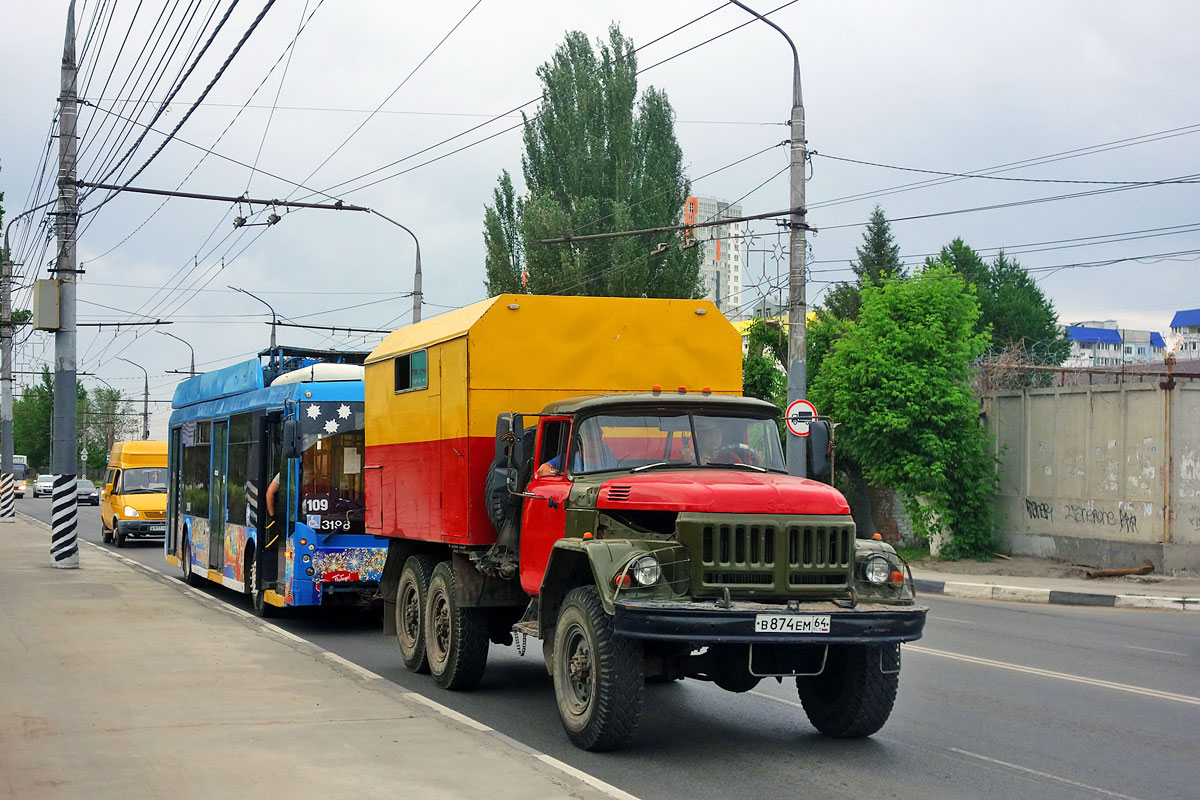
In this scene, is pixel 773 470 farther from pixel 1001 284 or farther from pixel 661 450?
pixel 1001 284

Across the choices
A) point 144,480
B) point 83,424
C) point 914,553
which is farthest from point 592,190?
point 83,424

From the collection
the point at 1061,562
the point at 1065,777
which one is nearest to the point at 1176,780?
the point at 1065,777

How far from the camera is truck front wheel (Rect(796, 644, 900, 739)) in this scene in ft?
25.7

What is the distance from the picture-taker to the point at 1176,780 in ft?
23.2

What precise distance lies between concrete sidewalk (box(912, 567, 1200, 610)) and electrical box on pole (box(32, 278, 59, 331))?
55.2ft

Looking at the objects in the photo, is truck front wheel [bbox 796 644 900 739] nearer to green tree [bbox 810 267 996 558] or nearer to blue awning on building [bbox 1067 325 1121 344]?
green tree [bbox 810 267 996 558]

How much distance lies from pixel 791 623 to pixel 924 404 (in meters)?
17.1

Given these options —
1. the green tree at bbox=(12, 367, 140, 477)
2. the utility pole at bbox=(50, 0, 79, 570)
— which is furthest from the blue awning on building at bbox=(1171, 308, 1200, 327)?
the utility pole at bbox=(50, 0, 79, 570)

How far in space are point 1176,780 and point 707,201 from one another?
165041 millimetres

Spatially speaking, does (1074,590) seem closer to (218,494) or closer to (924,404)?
(924,404)

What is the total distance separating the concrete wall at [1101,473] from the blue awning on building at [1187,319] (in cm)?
12239

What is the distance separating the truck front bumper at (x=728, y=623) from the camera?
23.1ft

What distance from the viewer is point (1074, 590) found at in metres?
19.2

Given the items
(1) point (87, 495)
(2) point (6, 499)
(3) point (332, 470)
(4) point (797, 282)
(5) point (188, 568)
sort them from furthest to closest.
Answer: (1) point (87, 495)
(2) point (6, 499)
(4) point (797, 282)
(5) point (188, 568)
(3) point (332, 470)
